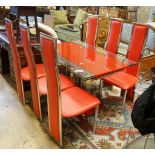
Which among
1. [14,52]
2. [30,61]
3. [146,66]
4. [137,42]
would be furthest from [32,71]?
[137,42]

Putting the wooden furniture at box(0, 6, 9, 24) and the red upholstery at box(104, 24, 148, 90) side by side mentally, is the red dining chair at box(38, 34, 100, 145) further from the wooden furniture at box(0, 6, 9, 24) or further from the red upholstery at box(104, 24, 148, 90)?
the wooden furniture at box(0, 6, 9, 24)

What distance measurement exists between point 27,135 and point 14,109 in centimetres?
55

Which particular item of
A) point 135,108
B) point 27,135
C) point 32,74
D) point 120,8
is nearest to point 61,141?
point 27,135

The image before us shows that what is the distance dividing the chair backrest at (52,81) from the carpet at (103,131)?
0.72 ft

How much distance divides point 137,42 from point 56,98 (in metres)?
1.33

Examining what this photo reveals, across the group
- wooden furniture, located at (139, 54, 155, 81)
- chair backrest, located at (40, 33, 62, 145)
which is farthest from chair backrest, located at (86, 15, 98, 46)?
chair backrest, located at (40, 33, 62, 145)

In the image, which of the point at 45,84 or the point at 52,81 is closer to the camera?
the point at 52,81

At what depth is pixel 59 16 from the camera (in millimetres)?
5512

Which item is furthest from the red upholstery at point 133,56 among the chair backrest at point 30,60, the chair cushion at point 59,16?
the chair cushion at point 59,16

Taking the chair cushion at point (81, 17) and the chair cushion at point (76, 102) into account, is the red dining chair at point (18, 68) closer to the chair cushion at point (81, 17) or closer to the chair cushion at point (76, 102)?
the chair cushion at point (76, 102)

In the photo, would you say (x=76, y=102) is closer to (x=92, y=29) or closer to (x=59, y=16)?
(x=92, y=29)

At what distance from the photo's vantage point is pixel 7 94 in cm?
287
